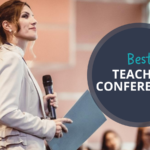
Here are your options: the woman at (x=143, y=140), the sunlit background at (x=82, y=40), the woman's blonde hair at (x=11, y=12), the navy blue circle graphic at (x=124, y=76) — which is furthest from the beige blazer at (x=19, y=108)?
the sunlit background at (x=82, y=40)

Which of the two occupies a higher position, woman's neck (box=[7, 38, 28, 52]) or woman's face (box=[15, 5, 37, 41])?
woman's face (box=[15, 5, 37, 41])

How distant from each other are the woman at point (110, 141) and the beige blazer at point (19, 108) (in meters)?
2.38

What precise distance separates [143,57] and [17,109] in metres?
2.21

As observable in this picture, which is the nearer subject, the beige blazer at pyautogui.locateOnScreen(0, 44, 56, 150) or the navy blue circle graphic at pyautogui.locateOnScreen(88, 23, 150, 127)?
the beige blazer at pyautogui.locateOnScreen(0, 44, 56, 150)

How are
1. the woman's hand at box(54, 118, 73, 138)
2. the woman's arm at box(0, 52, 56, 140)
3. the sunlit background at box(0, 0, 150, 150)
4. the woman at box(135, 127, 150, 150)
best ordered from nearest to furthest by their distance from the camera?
1. the woman's arm at box(0, 52, 56, 140)
2. the woman's hand at box(54, 118, 73, 138)
3. the woman at box(135, 127, 150, 150)
4. the sunlit background at box(0, 0, 150, 150)

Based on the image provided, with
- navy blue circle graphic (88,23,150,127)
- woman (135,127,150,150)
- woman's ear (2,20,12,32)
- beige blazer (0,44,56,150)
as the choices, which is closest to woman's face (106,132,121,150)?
navy blue circle graphic (88,23,150,127)

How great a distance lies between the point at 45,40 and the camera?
10.0 ft

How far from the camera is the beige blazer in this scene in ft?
3.62

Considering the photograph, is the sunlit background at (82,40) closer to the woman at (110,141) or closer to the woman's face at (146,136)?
the woman at (110,141)

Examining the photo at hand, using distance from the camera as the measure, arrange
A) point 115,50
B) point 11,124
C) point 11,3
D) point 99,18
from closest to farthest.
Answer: point 11,124, point 11,3, point 115,50, point 99,18

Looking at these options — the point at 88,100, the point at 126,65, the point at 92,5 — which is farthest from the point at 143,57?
the point at 88,100

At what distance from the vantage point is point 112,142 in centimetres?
348

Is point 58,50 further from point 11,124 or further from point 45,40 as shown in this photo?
Answer: point 11,124

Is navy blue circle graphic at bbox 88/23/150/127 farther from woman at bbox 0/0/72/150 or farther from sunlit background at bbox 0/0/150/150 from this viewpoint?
woman at bbox 0/0/72/150
